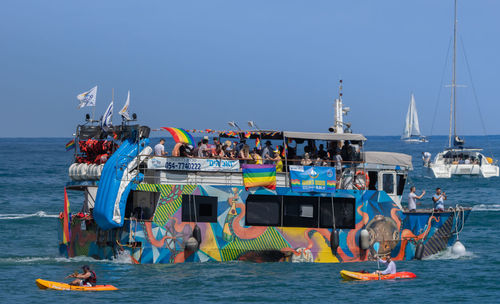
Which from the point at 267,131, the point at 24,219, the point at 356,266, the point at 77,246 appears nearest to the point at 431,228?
the point at 356,266

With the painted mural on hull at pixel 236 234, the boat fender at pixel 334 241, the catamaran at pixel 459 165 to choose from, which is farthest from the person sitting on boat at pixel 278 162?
the catamaran at pixel 459 165

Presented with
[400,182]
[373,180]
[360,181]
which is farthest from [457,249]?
[360,181]

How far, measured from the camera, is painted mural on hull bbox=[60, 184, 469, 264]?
29.2m

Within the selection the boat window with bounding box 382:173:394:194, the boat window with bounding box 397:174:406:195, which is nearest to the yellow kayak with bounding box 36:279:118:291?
the boat window with bounding box 382:173:394:194

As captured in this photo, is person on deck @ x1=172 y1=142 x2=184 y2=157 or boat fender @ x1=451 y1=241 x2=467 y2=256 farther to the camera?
boat fender @ x1=451 y1=241 x2=467 y2=256

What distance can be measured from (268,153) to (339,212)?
3.31 m

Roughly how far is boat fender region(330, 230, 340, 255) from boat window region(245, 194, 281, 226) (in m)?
1.96

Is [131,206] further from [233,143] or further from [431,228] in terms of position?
[431,228]

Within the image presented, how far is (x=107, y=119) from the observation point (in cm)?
3206

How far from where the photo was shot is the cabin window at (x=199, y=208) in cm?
2938

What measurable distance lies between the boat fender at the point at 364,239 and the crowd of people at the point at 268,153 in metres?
2.45

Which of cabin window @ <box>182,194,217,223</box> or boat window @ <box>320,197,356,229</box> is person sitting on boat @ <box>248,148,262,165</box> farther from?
boat window @ <box>320,197,356,229</box>

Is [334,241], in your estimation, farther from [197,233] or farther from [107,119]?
[107,119]

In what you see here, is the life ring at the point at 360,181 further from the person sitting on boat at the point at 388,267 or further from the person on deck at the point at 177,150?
the person on deck at the point at 177,150
